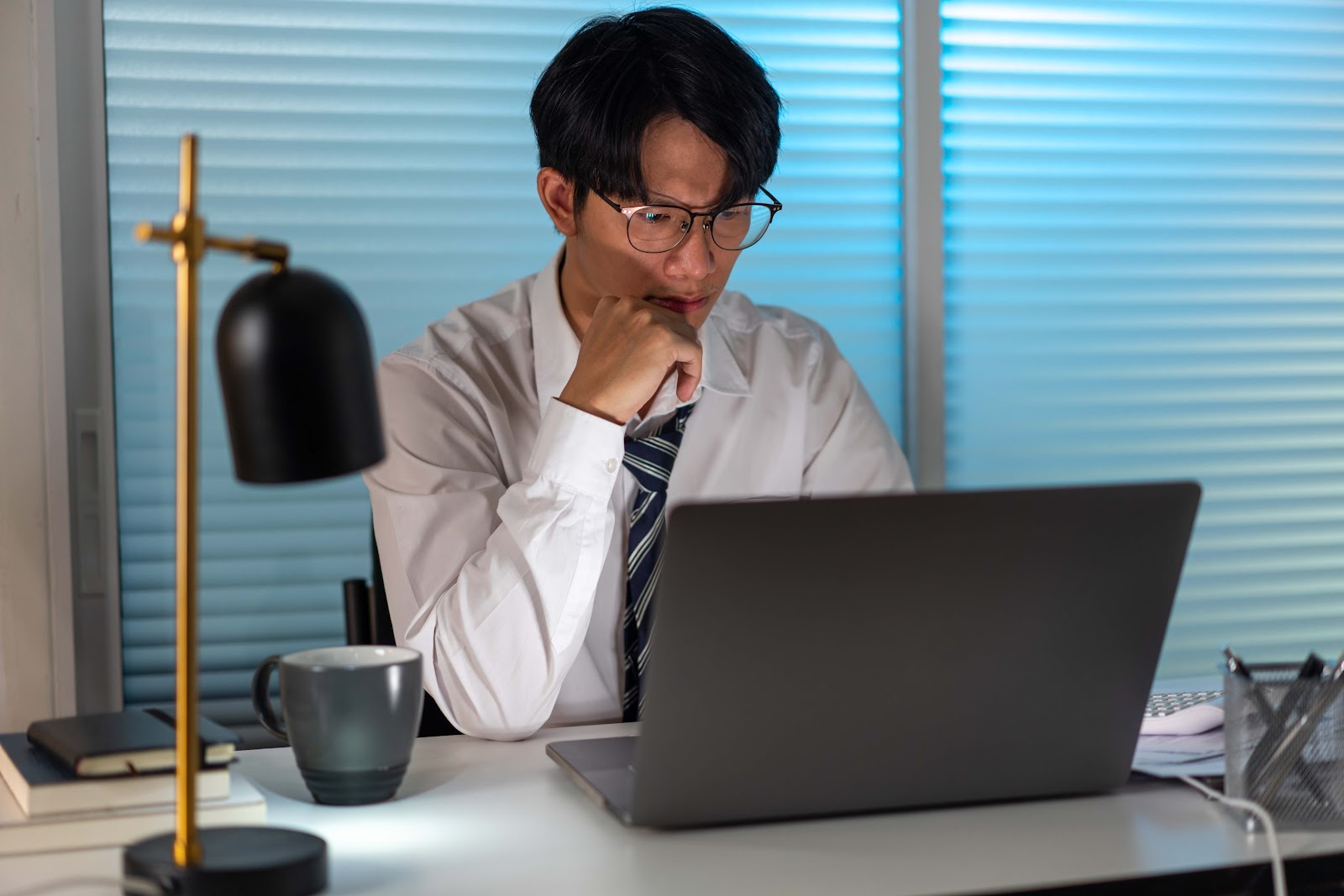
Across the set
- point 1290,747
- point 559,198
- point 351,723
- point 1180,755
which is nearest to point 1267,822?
point 1290,747

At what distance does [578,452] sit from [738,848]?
1.82 feet

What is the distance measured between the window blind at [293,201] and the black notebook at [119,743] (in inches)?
51.3

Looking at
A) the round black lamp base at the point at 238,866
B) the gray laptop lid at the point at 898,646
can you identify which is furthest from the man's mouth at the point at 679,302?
the round black lamp base at the point at 238,866

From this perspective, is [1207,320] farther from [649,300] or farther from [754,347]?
[649,300]

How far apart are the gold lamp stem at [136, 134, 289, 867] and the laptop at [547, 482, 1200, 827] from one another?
11.2 inches

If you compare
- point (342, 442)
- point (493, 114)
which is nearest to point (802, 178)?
point (493, 114)

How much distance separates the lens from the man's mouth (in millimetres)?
1622

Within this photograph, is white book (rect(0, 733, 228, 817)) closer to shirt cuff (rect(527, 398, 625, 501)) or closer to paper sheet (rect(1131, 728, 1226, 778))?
shirt cuff (rect(527, 398, 625, 501))

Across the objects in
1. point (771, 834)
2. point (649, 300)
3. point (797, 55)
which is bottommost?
point (771, 834)

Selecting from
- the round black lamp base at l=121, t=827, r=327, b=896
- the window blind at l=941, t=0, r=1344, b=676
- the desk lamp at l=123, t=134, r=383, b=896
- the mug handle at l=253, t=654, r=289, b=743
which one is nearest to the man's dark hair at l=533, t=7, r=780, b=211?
the mug handle at l=253, t=654, r=289, b=743

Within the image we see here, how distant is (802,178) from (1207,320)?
37.2 inches

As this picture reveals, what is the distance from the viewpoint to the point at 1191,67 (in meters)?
2.74

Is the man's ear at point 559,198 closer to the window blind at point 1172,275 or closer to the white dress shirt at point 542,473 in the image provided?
the white dress shirt at point 542,473

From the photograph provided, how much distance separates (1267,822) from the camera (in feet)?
2.86
